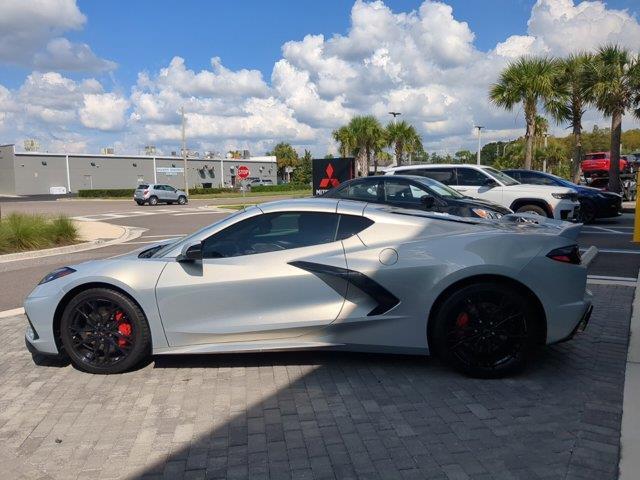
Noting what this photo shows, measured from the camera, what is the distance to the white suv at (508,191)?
12.8 meters

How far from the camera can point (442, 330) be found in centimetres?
412

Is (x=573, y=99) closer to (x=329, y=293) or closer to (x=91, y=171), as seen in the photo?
(x=329, y=293)

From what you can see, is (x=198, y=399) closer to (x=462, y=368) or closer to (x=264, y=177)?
(x=462, y=368)

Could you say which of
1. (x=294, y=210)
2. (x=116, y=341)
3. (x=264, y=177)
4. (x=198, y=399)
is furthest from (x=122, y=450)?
(x=264, y=177)

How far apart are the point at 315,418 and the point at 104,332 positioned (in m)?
1.95

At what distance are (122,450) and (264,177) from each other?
298ft

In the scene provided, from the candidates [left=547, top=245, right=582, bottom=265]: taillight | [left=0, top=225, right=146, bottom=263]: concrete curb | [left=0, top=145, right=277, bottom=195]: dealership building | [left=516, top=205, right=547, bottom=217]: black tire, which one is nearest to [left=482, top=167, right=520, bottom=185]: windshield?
[left=516, top=205, right=547, bottom=217]: black tire

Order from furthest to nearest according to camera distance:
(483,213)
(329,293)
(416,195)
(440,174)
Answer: (440,174) → (416,195) → (483,213) → (329,293)

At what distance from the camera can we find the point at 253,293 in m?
4.22

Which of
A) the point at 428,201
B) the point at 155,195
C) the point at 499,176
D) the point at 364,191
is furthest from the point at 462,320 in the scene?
the point at 155,195

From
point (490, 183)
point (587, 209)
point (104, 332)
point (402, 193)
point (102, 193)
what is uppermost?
point (490, 183)

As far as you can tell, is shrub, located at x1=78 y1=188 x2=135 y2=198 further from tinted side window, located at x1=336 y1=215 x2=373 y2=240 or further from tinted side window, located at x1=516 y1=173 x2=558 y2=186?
tinted side window, located at x1=336 y1=215 x2=373 y2=240

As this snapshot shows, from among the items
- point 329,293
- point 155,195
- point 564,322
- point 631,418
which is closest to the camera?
point 631,418

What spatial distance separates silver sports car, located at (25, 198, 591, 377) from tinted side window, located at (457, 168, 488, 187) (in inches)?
349
